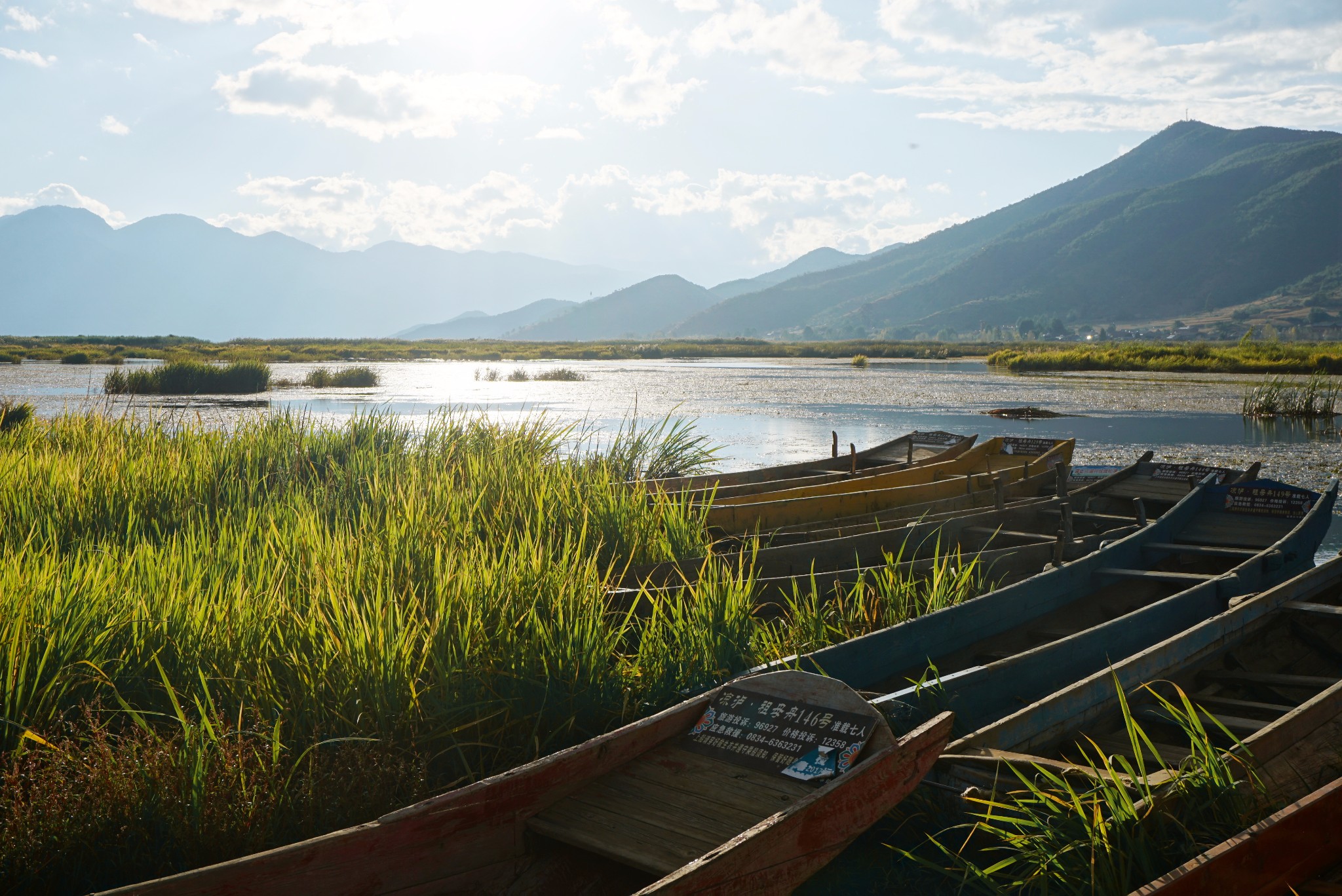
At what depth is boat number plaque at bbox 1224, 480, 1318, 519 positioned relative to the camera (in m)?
7.18

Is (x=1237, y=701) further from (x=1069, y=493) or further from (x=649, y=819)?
(x=1069, y=493)

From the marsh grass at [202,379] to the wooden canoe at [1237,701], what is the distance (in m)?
28.5

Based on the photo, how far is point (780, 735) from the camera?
3.16 meters

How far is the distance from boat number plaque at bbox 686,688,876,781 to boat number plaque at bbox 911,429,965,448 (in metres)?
8.17

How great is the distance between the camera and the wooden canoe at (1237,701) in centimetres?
318

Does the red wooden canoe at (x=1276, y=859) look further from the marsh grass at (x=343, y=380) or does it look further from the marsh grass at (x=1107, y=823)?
the marsh grass at (x=343, y=380)

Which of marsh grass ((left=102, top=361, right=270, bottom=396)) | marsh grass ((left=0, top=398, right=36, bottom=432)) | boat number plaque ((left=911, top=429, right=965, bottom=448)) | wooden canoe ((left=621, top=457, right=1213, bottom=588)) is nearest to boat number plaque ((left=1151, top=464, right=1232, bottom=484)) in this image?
wooden canoe ((left=621, top=457, right=1213, bottom=588))

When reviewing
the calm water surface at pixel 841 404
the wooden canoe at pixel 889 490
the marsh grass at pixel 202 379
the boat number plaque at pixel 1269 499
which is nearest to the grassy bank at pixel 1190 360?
the calm water surface at pixel 841 404

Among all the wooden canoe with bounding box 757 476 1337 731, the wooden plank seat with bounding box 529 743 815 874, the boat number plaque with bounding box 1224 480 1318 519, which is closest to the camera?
the wooden plank seat with bounding box 529 743 815 874

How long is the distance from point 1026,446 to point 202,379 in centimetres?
2674

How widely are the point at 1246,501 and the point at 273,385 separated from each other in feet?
103

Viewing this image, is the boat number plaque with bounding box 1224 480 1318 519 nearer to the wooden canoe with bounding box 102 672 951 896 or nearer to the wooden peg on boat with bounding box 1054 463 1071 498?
the wooden peg on boat with bounding box 1054 463 1071 498

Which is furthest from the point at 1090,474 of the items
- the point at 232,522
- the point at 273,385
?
A: the point at 273,385

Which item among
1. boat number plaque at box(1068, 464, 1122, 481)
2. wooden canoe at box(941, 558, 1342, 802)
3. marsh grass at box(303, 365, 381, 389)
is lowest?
wooden canoe at box(941, 558, 1342, 802)
